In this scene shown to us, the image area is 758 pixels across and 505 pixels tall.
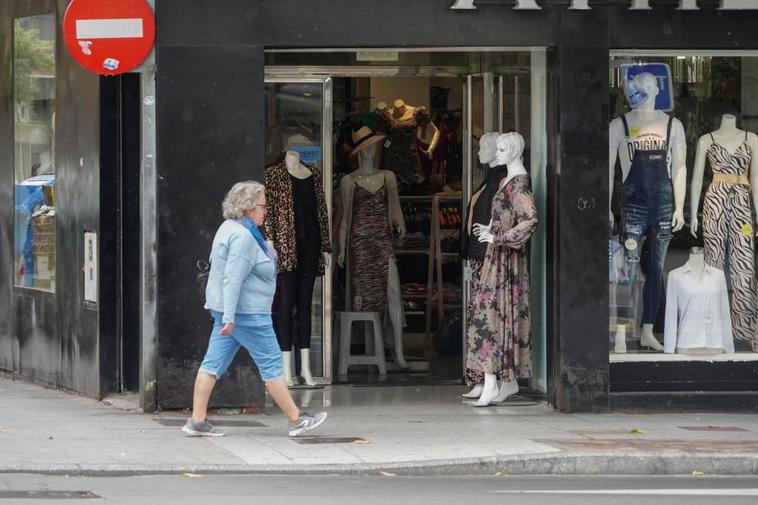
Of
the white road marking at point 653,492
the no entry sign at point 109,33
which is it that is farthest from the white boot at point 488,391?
the no entry sign at point 109,33

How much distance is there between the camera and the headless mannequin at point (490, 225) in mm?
12953

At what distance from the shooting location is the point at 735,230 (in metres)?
13.3

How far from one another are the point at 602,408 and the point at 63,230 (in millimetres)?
5002

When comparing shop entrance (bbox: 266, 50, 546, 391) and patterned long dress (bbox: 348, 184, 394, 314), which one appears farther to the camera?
patterned long dress (bbox: 348, 184, 394, 314)

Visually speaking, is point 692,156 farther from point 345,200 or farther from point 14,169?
point 14,169

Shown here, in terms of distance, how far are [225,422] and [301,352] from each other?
2283 millimetres

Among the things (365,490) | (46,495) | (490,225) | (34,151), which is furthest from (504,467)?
(34,151)

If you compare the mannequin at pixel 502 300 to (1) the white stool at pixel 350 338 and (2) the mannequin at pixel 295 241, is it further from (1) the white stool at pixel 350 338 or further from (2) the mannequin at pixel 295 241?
(1) the white stool at pixel 350 338

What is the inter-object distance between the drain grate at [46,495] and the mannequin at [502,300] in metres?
4.76

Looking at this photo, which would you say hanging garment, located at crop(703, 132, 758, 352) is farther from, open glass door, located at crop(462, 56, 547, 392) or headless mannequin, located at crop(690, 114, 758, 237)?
open glass door, located at crop(462, 56, 547, 392)

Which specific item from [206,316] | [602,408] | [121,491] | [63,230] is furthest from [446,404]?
[121,491]

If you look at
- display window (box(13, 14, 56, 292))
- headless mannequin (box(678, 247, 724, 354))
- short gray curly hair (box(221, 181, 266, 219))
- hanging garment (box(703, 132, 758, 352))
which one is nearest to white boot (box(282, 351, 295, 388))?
display window (box(13, 14, 56, 292))

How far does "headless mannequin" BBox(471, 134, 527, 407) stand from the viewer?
42.5 ft

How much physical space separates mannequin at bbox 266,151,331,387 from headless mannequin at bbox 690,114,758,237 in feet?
10.4
